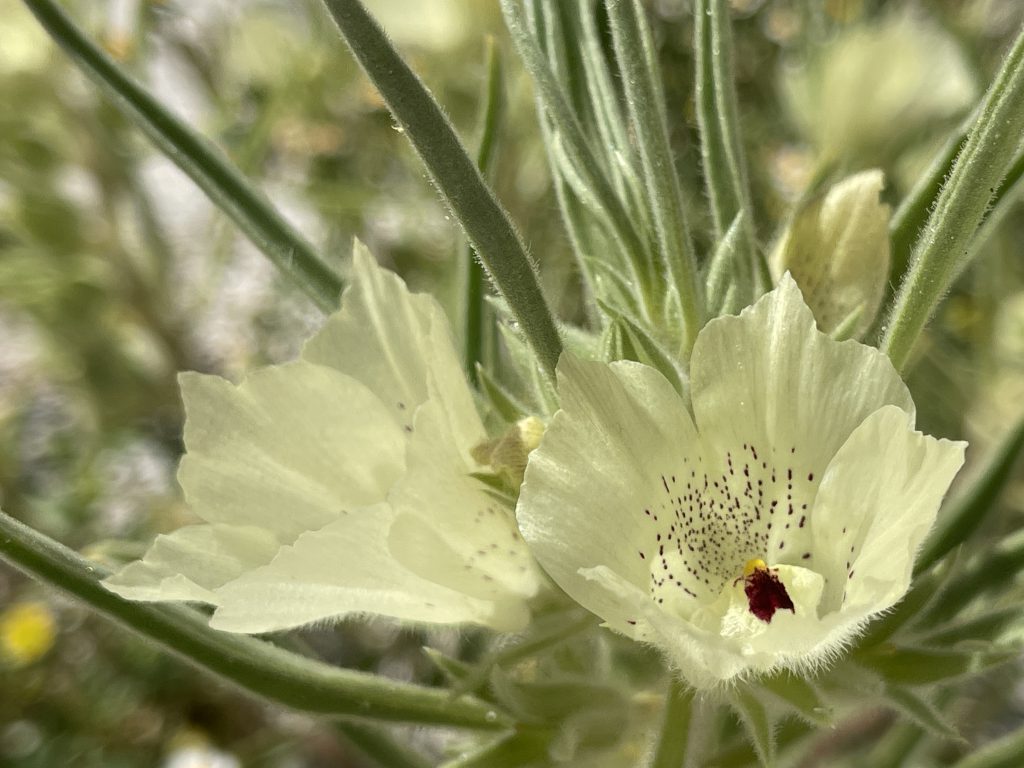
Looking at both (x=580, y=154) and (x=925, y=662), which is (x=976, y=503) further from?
(x=580, y=154)

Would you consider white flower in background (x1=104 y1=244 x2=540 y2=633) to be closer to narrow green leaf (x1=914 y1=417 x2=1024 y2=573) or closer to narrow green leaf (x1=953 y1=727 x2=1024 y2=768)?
narrow green leaf (x1=914 y1=417 x2=1024 y2=573)

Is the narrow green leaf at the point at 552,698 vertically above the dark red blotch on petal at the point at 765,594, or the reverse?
the dark red blotch on petal at the point at 765,594

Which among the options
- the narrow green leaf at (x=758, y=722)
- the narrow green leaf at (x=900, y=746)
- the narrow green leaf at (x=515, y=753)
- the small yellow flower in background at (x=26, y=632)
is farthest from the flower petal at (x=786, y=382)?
the small yellow flower in background at (x=26, y=632)

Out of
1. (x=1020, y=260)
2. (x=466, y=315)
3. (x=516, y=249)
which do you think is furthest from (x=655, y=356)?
(x=1020, y=260)

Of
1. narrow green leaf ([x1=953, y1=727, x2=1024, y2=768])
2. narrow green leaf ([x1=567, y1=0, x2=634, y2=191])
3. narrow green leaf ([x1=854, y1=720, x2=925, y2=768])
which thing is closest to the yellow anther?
narrow green leaf ([x1=567, y1=0, x2=634, y2=191])

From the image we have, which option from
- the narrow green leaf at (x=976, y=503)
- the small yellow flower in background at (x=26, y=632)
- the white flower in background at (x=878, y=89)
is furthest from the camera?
the small yellow flower in background at (x=26, y=632)

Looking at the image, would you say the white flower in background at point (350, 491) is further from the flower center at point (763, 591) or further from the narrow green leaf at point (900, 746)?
the narrow green leaf at point (900, 746)
